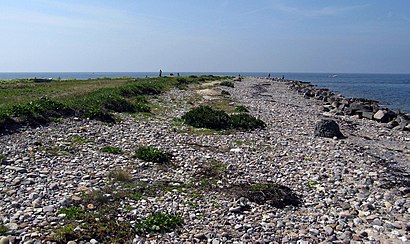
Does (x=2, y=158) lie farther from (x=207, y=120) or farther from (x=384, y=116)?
(x=384, y=116)

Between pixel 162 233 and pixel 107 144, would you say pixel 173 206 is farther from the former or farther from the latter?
pixel 107 144

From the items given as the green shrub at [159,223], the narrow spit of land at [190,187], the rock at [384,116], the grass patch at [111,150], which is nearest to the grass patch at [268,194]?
the narrow spit of land at [190,187]

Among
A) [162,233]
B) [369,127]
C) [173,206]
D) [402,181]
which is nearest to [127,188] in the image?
[173,206]

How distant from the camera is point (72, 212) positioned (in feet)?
29.5

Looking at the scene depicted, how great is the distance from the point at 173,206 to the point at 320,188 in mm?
5300

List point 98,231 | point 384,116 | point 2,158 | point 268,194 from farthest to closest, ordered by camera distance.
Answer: point 384,116
point 2,158
point 268,194
point 98,231

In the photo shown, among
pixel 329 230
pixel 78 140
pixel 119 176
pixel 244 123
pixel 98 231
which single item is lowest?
pixel 329 230

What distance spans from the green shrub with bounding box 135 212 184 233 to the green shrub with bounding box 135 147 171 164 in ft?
15.6

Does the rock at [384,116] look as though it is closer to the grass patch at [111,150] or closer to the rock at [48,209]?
the grass patch at [111,150]

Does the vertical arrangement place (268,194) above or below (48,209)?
below

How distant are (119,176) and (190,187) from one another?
2.32 metres

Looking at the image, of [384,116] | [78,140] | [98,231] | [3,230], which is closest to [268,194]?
[98,231]

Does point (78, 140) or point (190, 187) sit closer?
point (190, 187)

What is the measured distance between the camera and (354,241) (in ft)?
28.8
